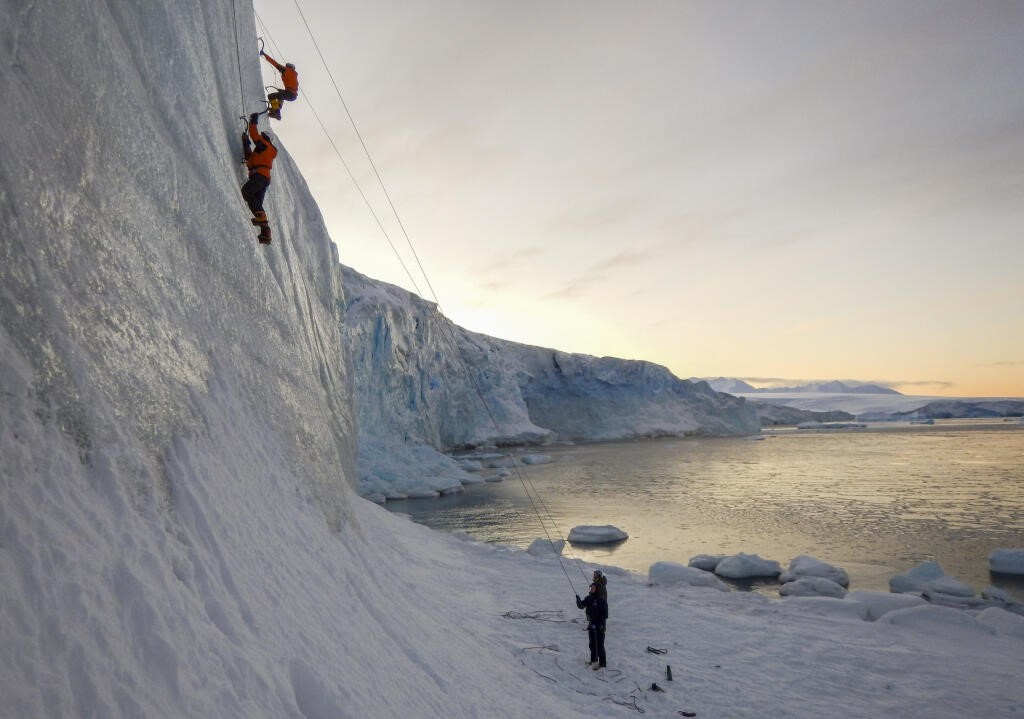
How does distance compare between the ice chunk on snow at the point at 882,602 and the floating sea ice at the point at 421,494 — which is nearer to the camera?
the ice chunk on snow at the point at 882,602

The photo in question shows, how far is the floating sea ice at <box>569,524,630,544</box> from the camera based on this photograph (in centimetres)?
1677

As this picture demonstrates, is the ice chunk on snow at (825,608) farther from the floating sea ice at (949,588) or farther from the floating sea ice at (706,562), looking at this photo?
the floating sea ice at (706,562)

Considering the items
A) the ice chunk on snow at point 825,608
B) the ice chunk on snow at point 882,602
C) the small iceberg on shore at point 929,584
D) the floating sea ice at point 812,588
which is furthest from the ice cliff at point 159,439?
the small iceberg on shore at point 929,584

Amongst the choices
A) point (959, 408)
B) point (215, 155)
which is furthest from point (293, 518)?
point (959, 408)

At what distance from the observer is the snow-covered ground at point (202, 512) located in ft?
8.16

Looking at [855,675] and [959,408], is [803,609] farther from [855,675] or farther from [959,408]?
[959,408]

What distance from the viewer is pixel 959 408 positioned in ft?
348

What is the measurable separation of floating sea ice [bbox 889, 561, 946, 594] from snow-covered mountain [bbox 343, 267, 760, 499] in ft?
35.4

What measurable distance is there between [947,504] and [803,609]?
58.4 feet

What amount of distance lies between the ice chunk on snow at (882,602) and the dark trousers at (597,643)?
560 centimetres

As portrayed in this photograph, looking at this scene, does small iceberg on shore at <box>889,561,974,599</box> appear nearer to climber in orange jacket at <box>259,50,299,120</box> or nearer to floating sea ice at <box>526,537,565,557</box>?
floating sea ice at <box>526,537,565,557</box>

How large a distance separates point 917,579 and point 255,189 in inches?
565

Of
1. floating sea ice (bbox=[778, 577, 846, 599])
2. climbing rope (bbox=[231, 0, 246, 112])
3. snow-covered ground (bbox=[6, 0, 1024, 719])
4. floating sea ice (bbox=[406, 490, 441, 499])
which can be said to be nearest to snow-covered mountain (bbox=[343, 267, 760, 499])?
floating sea ice (bbox=[406, 490, 441, 499])

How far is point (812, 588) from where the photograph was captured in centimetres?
1133
